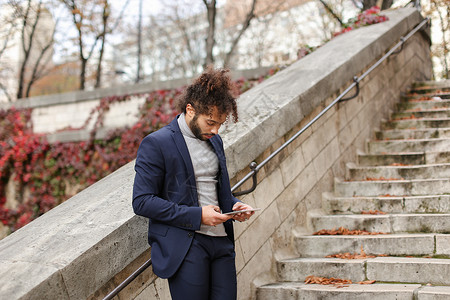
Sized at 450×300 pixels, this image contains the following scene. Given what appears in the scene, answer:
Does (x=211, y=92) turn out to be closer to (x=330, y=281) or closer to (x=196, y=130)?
(x=196, y=130)

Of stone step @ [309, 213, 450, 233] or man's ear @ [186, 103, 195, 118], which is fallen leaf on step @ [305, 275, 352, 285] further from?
man's ear @ [186, 103, 195, 118]

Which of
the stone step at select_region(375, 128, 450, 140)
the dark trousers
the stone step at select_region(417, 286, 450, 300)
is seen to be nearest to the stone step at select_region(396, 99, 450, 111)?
the stone step at select_region(375, 128, 450, 140)

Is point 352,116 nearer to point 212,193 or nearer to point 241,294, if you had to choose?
point 241,294

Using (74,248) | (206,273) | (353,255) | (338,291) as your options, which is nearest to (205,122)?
(206,273)

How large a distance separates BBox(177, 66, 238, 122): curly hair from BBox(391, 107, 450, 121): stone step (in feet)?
17.6

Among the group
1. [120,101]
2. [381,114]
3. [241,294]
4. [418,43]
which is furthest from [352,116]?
[120,101]

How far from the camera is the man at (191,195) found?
7.18 feet

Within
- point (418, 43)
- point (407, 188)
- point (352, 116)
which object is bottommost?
point (407, 188)

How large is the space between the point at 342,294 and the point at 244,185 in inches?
43.6

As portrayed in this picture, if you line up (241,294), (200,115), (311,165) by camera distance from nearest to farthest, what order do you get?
(200,115) → (241,294) → (311,165)

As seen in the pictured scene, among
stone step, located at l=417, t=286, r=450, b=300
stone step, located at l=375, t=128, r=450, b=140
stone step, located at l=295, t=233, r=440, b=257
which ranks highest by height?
stone step, located at l=375, t=128, r=450, b=140

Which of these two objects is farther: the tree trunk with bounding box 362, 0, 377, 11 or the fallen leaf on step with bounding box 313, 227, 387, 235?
the tree trunk with bounding box 362, 0, 377, 11

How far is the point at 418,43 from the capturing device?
956 cm

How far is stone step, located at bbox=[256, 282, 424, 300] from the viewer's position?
3.29m
